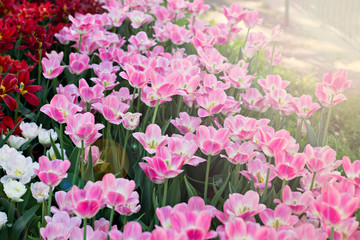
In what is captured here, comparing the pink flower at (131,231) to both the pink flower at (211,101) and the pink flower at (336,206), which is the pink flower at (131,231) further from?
the pink flower at (211,101)

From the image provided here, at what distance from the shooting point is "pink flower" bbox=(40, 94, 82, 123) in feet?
4.52

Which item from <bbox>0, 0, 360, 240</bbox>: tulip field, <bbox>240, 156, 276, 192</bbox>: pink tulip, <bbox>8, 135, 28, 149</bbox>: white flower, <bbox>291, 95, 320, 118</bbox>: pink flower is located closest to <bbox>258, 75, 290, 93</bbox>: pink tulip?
<bbox>0, 0, 360, 240</bbox>: tulip field

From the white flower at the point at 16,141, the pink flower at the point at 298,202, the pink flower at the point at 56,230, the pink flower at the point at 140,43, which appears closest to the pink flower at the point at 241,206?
the pink flower at the point at 298,202

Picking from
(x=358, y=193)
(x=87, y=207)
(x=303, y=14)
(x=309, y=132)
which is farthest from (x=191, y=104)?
(x=303, y=14)

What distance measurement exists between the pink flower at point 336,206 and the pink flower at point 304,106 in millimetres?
744

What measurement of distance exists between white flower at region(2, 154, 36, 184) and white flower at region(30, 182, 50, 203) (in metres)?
0.07

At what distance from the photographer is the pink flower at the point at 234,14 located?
230cm

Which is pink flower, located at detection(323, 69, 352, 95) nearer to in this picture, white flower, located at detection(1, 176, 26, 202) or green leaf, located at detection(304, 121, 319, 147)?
A: green leaf, located at detection(304, 121, 319, 147)

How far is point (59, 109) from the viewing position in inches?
56.1

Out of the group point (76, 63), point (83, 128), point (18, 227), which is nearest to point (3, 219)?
point (18, 227)

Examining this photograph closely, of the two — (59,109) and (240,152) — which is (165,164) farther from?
(59,109)

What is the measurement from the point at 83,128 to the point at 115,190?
25 centimetres

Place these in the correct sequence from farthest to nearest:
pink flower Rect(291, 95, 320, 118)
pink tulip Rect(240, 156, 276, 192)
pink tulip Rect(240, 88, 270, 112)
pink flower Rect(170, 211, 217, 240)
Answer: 1. pink tulip Rect(240, 88, 270, 112)
2. pink flower Rect(291, 95, 320, 118)
3. pink tulip Rect(240, 156, 276, 192)
4. pink flower Rect(170, 211, 217, 240)

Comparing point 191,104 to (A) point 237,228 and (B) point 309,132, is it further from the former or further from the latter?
(A) point 237,228
